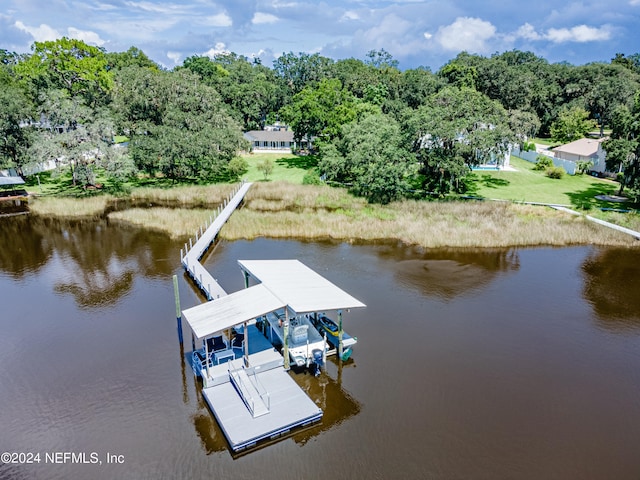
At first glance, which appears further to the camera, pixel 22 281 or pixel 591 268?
pixel 591 268

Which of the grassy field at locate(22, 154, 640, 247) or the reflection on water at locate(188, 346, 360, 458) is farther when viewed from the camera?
the grassy field at locate(22, 154, 640, 247)

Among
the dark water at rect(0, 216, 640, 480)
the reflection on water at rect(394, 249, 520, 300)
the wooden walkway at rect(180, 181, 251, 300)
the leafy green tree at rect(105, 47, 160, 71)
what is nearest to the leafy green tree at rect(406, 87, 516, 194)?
the reflection on water at rect(394, 249, 520, 300)

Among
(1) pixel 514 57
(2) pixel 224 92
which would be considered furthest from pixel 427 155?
(1) pixel 514 57

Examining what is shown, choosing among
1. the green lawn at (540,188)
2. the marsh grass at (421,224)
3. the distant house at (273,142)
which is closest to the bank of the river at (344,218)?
the marsh grass at (421,224)

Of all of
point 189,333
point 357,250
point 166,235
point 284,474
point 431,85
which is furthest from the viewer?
point 431,85

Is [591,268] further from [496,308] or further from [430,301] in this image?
[430,301]

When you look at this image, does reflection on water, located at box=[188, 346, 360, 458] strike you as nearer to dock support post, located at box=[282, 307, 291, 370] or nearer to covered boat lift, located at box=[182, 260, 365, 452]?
covered boat lift, located at box=[182, 260, 365, 452]

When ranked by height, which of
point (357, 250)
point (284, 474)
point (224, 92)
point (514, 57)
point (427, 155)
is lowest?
point (284, 474)

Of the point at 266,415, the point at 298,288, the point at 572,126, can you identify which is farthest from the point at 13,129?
the point at 572,126
